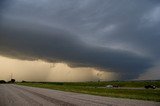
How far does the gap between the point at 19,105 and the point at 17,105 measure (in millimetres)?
168

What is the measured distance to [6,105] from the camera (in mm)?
Answer: 22000

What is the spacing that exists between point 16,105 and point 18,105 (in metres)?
0.16

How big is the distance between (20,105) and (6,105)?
1.08 meters

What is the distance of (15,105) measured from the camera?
72.7 ft

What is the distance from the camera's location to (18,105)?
72.7ft

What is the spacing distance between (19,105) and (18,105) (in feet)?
0.28

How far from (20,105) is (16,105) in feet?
1.05

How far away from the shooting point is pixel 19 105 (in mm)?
22141

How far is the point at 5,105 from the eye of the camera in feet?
72.2

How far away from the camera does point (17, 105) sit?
2217 cm

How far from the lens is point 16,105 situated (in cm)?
2217

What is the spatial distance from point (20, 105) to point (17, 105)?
0.79ft

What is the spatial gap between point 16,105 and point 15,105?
0.26 feet
